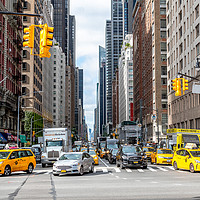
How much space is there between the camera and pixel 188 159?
25547 mm

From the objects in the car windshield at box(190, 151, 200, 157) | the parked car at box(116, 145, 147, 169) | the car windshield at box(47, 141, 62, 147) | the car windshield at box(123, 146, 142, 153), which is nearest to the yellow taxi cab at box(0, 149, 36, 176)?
the parked car at box(116, 145, 147, 169)

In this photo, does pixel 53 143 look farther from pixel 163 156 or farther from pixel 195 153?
pixel 195 153

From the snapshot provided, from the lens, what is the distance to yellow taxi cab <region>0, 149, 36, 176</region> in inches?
931

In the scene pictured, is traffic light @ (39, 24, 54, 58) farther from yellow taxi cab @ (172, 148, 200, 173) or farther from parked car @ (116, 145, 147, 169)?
parked car @ (116, 145, 147, 169)

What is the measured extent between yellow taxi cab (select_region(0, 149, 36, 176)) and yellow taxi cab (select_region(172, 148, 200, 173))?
10.5m

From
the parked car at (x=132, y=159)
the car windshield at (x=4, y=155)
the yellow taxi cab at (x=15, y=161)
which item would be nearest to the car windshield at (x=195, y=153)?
the parked car at (x=132, y=159)

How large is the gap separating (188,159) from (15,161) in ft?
38.1

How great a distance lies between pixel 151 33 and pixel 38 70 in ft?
101

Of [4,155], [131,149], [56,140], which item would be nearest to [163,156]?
[131,149]

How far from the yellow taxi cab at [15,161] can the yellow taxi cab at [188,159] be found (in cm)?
1049

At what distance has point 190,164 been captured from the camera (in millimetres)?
25281

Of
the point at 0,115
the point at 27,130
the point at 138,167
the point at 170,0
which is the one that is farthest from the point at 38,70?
the point at 138,167

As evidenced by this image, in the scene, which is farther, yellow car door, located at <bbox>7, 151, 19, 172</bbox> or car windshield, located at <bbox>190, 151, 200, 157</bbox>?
car windshield, located at <bbox>190, 151, 200, 157</bbox>

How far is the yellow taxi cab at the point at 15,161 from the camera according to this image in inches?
931
